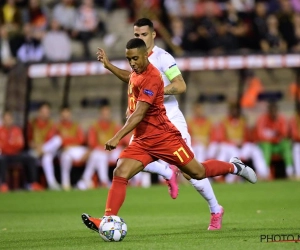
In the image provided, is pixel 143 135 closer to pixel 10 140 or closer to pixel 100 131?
pixel 10 140

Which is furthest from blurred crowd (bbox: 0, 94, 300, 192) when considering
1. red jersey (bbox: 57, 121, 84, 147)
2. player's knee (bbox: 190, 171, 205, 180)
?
player's knee (bbox: 190, 171, 205, 180)

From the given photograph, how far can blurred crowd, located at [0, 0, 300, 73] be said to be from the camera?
20.4 metres

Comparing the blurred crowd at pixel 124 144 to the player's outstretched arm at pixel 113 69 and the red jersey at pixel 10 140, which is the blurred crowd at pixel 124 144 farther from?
the player's outstretched arm at pixel 113 69

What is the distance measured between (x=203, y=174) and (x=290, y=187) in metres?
8.15

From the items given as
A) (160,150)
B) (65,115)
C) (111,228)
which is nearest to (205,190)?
(160,150)

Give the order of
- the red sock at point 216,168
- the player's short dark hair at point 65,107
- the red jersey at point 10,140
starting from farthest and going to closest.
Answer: the player's short dark hair at point 65,107, the red jersey at point 10,140, the red sock at point 216,168

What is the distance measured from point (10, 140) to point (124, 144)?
103 inches

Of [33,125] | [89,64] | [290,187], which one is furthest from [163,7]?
[290,187]

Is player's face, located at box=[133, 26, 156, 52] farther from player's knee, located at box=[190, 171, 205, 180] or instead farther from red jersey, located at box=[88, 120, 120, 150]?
red jersey, located at box=[88, 120, 120, 150]

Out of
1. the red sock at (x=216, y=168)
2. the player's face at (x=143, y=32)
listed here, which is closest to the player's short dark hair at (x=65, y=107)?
the player's face at (x=143, y=32)

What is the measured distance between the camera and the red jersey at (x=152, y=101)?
8.48 m

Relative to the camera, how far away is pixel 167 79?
10078 mm

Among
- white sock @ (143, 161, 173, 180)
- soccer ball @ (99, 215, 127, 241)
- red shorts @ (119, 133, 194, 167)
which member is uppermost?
red shorts @ (119, 133, 194, 167)

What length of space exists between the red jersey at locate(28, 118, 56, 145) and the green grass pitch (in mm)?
1938
